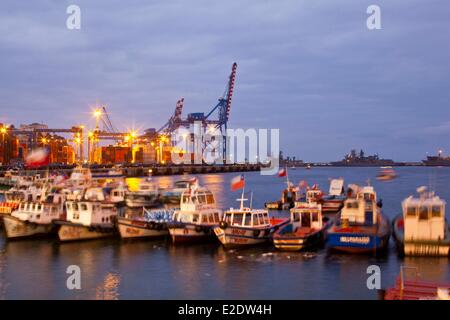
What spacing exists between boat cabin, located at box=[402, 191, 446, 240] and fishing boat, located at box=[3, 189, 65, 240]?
24357mm

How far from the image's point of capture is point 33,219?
3959 centimetres

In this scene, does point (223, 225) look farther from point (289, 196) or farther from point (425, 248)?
point (289, 196)

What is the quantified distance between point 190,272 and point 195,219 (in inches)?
315

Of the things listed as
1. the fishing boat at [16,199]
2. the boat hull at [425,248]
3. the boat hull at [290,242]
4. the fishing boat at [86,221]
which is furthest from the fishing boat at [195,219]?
the fishing boat at [16,199]

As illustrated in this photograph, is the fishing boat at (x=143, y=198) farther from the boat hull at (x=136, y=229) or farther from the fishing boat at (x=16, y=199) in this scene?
the boat hull at (x=136, y=229)

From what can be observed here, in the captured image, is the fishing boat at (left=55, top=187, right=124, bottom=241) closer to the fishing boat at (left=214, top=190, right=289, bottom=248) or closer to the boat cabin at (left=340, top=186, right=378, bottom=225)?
the fishing boat at (left=214, top=190, right=289, bottom=248)

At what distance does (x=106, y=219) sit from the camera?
39625 millimetres

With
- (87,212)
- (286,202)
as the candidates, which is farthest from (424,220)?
(286,202)

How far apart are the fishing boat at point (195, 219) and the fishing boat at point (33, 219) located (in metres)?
9.46

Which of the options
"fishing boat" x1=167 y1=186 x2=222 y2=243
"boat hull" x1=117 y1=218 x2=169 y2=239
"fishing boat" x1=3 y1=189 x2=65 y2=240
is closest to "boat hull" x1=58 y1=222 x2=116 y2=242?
"fishing boat" x1=3 y1=189 x2=65 y2=240

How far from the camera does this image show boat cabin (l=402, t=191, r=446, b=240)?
1196 inches

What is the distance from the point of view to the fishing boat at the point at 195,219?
36.3 m
